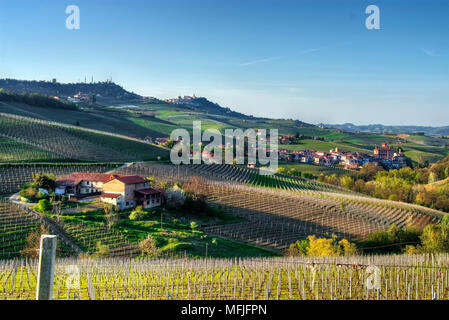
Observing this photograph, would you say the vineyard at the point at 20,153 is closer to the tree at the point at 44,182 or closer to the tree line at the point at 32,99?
the tree at the point at 44,182

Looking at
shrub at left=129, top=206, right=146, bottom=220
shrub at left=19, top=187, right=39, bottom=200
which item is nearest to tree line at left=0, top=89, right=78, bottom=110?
shrub at left=19, top=187, right=39, bottom=200

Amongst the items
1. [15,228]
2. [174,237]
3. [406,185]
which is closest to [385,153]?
[406,185]

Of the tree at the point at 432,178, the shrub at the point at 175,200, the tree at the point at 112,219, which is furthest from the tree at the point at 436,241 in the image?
the tree at the point at 432,178

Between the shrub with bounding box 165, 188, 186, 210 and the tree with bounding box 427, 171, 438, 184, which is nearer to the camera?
the shrub with bounding box 165, 188, 186, 210

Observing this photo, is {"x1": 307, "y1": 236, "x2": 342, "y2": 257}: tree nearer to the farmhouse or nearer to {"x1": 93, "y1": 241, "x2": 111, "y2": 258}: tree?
{"x1": 93, "y1": 241, "x2": 111, "y2": 258}: tree

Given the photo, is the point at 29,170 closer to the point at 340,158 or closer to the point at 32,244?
the point at 32,244

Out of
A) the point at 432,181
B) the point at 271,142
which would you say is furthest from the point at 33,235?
the point at 271,142
